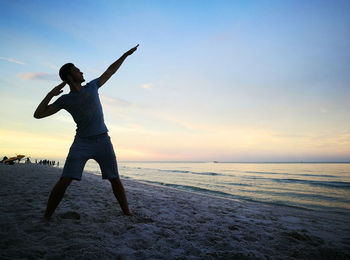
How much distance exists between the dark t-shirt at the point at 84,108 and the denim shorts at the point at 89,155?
0.12 m

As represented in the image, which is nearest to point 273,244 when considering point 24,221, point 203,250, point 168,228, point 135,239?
point 203,250

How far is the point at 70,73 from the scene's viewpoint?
2971 millimetres

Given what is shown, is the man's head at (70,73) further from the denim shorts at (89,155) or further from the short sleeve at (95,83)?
the denim shorts at (89,155)

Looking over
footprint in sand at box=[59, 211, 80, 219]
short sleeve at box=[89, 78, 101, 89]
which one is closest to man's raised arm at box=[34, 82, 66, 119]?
short sleeve at box=[89, 78, 101, 89]

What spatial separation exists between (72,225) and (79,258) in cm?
117

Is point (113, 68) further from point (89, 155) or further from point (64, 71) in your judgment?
point (89, 155)

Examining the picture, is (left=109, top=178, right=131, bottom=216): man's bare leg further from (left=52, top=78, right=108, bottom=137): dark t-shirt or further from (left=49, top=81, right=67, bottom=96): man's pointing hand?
(left=49, top=81, right=67, bottom=96): man's pointing hand

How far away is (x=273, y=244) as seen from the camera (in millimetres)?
2879

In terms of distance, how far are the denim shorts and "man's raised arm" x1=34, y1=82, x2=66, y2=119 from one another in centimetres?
53

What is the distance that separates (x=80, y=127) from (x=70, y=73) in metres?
0.85

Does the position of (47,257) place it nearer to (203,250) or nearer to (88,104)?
(203,250)

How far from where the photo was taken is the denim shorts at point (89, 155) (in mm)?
2873

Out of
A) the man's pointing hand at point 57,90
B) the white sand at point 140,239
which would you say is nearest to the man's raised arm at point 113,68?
the man's pointing hand at point 57,90

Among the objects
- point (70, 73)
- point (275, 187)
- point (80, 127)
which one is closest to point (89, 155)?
point (80, 127)
